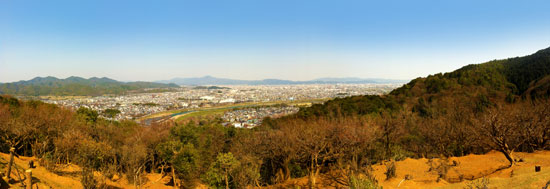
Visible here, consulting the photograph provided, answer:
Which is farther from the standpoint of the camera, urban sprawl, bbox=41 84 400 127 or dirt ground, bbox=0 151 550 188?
urban sprawl, bbox=41 84 400 127

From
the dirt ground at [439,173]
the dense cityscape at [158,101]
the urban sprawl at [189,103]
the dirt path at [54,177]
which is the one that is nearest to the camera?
the dirt ground at [439,173]

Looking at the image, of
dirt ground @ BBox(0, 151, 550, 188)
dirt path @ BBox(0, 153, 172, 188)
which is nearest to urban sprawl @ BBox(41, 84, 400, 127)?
dirt path @ BBox(0, 153, 172, 188)

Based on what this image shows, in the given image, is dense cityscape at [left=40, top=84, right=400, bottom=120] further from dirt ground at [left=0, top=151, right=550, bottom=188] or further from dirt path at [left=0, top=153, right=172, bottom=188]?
dirt ground at [left=0, top=151, right=550, bottom=188]

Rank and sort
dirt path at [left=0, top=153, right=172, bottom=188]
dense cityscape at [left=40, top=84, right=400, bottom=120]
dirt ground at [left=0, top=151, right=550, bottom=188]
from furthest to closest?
dense cityscape at [left=40, top=84, right=400, bottom=120] < dirt path at [left=0, top=153, right=172, bottom=188] < dirt ground at [left=0, top=151, right=550, bottom=188]

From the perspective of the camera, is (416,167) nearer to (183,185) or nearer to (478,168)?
(478,168)

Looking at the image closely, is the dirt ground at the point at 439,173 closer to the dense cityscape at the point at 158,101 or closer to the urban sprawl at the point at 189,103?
the urban sprawl at the point at 189,103

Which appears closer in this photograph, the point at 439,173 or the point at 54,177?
the point at 439,173

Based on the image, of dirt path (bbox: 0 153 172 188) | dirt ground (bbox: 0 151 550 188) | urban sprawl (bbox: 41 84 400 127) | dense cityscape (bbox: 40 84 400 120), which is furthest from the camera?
dense cityscape (bbox: 40 84 400 120)

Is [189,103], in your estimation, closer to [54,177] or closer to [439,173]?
[54,177]

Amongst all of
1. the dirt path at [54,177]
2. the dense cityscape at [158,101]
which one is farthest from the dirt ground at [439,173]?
the dense cityscape at [158,101]

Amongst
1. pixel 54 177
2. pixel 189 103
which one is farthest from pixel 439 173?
pixel 189 103

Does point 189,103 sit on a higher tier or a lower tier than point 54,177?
lower

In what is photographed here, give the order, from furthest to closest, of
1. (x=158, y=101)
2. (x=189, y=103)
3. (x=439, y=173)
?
(x=158, y=101) → (x=189, y=103) → (x=439, y=173)
